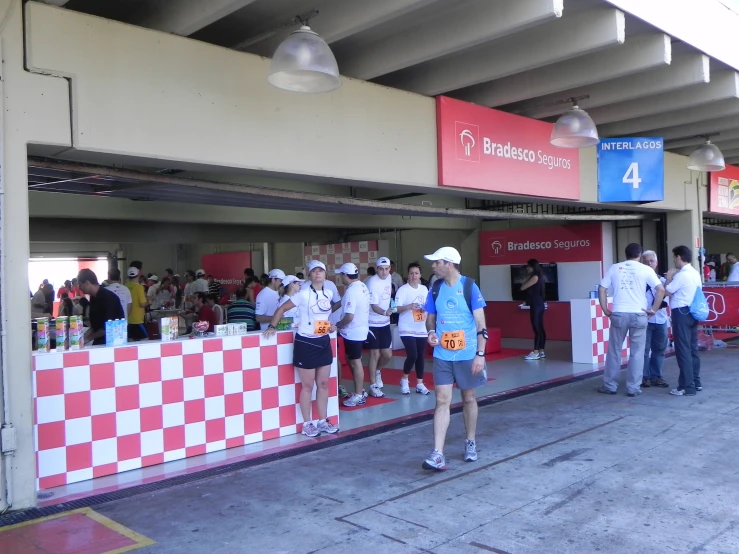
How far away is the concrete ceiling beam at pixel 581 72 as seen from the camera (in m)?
5.86

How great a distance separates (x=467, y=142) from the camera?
21.2 feet

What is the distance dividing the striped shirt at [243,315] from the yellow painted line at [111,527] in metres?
3.38

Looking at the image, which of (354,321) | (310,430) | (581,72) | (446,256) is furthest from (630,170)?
(310,430)

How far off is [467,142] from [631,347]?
2798 millimetres

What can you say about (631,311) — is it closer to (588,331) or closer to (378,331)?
(588,331)

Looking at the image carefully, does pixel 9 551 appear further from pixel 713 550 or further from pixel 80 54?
pixel 713 550

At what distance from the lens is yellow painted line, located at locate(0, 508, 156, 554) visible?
3.33 meters

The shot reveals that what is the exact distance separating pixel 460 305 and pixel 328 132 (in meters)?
1.89

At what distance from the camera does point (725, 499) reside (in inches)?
148

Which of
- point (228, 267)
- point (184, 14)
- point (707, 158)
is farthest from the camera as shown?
point (228, 267)

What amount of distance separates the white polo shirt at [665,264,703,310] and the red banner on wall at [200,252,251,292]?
14637 millimetres

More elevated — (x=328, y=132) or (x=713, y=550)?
(x=328, y=132)

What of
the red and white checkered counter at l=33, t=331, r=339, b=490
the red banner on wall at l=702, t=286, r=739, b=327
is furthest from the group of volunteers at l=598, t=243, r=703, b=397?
the red banner on wall at l=702, t=286, r=739, b=327

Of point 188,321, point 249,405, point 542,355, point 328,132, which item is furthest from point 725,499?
point 188,321
